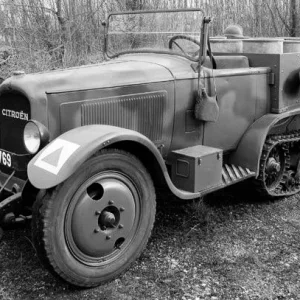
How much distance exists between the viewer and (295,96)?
4.68 meters

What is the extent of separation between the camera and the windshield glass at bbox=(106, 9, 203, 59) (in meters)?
4.14

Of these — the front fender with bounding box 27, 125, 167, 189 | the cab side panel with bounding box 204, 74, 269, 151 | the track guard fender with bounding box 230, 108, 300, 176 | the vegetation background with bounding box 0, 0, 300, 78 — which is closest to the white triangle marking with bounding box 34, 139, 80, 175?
the front fender with bounding box 27, 125, 167, 189

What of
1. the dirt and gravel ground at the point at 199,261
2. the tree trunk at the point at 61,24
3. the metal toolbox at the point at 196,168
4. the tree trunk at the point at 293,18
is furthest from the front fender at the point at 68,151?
the tree trunk at the point at 293,18

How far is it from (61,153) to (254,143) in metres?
2.03

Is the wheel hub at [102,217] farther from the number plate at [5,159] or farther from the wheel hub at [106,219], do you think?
the number plate at [5,159]

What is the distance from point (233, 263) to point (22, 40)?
815 centimetres

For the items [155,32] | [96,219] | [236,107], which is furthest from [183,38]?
[96,219]

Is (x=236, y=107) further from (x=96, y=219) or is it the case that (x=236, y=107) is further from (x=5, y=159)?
(x=5, y=159)

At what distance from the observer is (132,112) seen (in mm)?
3682

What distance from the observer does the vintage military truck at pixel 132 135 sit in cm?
302

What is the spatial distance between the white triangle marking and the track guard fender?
1940mm

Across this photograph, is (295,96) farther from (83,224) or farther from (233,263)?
(83,224)

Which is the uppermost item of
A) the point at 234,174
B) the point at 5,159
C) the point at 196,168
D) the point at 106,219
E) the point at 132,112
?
the point at 132,112

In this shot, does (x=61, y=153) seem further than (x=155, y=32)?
No
